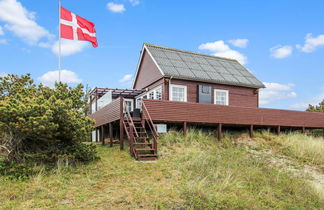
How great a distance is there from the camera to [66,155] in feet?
32.9

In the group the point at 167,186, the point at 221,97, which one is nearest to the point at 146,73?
the point at 221,97

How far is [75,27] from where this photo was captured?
15.7 meters

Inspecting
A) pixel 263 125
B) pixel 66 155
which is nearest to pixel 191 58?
pixel 263 125

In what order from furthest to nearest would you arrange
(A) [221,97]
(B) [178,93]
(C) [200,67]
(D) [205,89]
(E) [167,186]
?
(C) [200,67]
(A) [221,97]
(D) [205,89]
(B) [178,93]
(E) [167,186]

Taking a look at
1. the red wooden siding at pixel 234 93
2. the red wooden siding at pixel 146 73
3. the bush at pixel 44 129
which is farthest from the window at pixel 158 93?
the bush at pixel 44 129

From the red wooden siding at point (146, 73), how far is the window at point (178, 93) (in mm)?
1080

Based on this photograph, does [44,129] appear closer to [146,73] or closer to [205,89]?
[205,89]

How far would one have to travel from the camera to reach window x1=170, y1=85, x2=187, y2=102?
1762 centimetres

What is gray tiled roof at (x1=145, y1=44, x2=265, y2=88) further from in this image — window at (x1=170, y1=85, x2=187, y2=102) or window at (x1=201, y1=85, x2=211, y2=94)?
window at (x1=170, y1=85, x2=187, y2=102)

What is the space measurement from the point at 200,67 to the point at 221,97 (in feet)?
8.16

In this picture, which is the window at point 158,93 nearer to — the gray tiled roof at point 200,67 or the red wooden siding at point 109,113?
the gray tiled roof at point 200,67

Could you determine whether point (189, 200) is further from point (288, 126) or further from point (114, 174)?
point (288, 126)

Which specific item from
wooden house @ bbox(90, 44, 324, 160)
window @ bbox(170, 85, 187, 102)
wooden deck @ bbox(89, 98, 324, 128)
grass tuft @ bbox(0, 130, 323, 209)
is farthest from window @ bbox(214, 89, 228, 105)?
grass tuft @ bbox(0, 130, 323, 209)

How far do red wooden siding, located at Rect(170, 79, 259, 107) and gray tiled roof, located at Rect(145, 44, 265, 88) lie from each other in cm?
39
